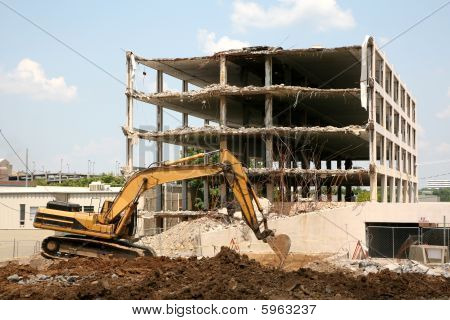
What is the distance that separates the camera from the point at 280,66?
3919 centimetres

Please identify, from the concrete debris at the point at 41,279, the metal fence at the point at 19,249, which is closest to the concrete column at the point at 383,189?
the metal fence at the point at 19,249

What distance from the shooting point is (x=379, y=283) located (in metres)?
14.0

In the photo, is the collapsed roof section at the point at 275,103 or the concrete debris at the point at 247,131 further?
the collapsed roof section at the point at 275,103

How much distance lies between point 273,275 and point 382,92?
28392 mm

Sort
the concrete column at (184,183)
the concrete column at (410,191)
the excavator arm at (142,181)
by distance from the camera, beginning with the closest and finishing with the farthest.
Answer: the excavator arm at (142,181) → the concrete column at (184,183) → the concrete column at (410,191)

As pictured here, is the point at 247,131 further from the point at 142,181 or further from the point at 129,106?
the point at 142,181

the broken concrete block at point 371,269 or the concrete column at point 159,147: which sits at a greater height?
the concrete column at point 159,147

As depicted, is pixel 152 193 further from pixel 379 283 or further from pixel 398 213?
pixel 379 283

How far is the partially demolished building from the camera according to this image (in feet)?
113

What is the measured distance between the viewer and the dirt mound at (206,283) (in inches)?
482

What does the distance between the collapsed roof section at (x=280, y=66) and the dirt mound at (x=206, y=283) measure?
2046 centimetres

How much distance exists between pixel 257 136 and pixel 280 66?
16.8 feet

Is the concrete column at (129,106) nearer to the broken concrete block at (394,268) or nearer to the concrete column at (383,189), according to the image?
the concrete column at (383,189)

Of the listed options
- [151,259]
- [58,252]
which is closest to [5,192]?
[58,252]
